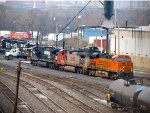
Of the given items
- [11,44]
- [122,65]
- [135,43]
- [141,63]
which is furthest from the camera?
[11,44]

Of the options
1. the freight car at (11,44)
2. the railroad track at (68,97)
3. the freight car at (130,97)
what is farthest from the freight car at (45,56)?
the freight car at (130,97)

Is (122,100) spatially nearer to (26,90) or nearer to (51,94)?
(51,94)

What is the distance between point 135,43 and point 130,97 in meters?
35.9

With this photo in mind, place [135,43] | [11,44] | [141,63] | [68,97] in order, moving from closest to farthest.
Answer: [68,97] < [135,43] < [141,63] < [11,44]

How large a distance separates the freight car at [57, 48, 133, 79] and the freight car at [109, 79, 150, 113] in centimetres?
1131

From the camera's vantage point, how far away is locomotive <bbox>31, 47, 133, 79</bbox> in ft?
120

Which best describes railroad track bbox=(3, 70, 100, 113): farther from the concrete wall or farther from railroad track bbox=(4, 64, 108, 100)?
the concrete wall

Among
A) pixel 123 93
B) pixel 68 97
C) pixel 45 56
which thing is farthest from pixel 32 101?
pixel 45 56

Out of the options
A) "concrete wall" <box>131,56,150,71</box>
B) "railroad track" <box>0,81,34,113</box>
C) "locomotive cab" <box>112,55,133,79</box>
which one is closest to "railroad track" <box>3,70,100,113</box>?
"railroad track" <box>0,81,34,113</box>

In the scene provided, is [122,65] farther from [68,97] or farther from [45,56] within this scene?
[45,56]

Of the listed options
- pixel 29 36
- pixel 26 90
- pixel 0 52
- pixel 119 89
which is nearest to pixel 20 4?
pixel 29 36

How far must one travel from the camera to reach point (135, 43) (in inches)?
2114

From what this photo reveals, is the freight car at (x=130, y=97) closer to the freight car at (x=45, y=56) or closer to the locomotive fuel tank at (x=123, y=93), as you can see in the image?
the locomotive fuel tank at (x=123, y=93)

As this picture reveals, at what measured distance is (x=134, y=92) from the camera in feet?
59.9
